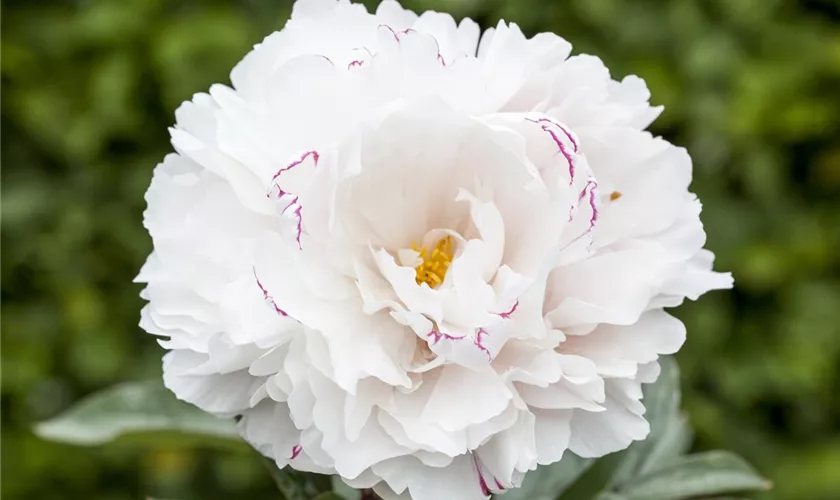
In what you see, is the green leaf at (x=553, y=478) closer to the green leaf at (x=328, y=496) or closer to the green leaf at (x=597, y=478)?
the green leaf at (x=597, y=478)

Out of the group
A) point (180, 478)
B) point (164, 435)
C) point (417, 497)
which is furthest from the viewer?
point (180, 478)

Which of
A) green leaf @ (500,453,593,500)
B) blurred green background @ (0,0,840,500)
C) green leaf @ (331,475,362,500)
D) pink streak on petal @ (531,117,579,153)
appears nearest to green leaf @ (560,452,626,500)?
green leaf @ (500,453,593,500)

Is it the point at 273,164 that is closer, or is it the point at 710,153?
the point at 273,164

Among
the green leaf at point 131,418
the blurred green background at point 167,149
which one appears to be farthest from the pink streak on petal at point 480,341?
the blurred green background at point 167,149

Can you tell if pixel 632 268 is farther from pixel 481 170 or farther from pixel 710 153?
pixel 710 153

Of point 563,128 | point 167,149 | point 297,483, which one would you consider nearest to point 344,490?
point 297,483

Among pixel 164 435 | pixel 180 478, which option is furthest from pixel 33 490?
pixel 164 435

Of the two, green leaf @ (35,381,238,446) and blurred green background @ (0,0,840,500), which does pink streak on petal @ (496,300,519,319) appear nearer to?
green leaf @ (35,381,238,446)

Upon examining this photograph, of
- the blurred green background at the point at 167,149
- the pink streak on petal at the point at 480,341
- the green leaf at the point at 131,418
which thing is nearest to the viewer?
the pink streak on petal at the point at 480,341
